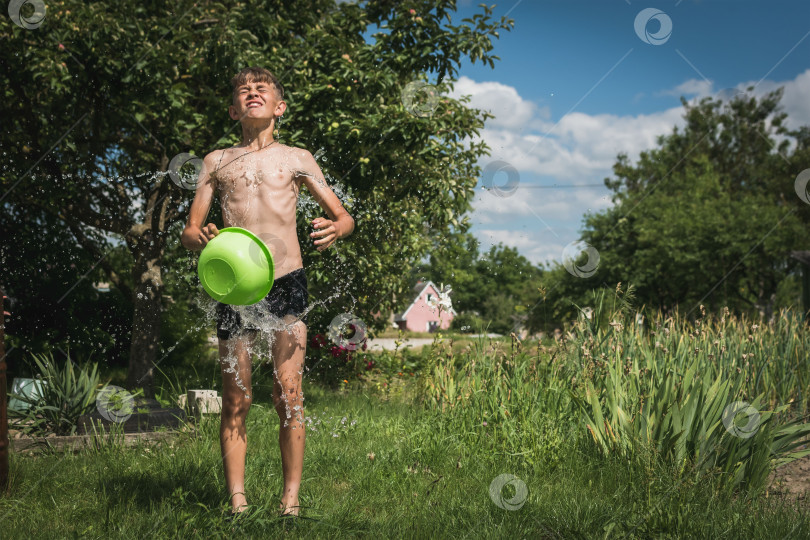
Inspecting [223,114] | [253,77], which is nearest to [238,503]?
[253,77]

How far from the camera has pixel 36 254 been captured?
915 cm

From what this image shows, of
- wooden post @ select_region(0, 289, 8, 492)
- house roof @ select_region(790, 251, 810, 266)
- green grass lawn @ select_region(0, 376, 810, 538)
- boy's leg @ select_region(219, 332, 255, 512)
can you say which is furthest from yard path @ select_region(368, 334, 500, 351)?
house roof @ select_region(790, 251, 810, 266)

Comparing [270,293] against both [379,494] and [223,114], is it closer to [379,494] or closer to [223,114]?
[379,494]

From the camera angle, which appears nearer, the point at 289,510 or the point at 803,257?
the point at 289,510

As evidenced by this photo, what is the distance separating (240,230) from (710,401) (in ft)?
9.49

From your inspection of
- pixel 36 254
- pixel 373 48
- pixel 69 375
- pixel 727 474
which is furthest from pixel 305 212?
pixel 36 254

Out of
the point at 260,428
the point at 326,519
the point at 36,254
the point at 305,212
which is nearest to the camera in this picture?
the point at 326,519

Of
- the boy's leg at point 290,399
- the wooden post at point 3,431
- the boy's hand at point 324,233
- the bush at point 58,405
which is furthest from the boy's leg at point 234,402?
the bush at point 58,405

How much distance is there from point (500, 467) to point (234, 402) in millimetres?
1754

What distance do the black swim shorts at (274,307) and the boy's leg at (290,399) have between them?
61mm

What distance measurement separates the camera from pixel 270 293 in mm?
3045

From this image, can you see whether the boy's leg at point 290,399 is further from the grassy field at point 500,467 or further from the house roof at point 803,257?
the house roof at point 803,257

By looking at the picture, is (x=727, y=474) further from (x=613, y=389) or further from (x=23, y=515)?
(x=23, y=515)

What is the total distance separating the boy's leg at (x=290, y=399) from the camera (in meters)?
3.05
